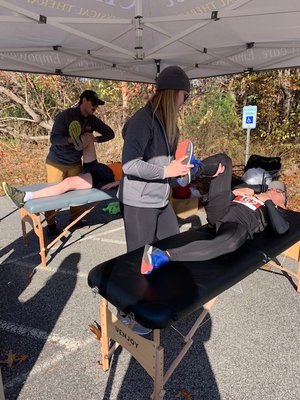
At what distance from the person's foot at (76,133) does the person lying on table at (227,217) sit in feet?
5.95

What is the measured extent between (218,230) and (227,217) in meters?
0.15

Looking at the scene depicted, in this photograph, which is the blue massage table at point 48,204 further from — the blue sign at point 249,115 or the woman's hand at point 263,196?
the blue sign at point 249,115

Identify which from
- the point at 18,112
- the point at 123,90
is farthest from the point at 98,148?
the point at 18,112

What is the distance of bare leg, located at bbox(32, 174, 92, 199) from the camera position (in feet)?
11.5

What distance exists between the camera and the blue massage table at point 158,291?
160 cm

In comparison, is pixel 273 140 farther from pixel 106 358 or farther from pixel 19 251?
pixel 106 358

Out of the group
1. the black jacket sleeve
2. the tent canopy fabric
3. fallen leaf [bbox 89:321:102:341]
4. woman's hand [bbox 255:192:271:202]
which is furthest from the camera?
woman's hand [bbox 255:192:271:202]

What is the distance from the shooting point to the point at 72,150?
3.85 metres

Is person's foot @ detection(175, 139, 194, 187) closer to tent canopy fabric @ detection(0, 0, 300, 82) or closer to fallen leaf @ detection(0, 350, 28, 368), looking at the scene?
tent canopy fabric @ detection(0, 0, 300, 82)

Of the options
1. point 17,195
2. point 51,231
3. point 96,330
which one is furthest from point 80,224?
point 96,330

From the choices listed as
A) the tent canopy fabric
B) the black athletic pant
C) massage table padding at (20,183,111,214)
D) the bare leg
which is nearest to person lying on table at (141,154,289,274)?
the black athletic pant

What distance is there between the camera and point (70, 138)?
3.72 m

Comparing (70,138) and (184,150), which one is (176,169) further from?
(70,138)

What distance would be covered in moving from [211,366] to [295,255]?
59.8 inches
